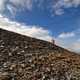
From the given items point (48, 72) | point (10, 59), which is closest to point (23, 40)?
point (10, 59)

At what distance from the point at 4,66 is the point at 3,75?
1.96m

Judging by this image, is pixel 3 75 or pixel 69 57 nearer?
pixel 3 75

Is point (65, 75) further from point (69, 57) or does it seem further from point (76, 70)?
point (69, 57)

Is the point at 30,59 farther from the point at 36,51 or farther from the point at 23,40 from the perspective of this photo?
the point at 23,40

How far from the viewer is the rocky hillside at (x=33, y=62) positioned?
16453 millimetres

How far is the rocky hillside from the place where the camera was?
16.5 metres

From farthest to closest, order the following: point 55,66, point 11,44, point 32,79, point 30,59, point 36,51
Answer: point 11,44 → point 36,51 → point 30,59 → point 55,66 → point 32,79

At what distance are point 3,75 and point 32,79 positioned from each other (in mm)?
2272

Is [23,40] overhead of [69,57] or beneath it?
overhead

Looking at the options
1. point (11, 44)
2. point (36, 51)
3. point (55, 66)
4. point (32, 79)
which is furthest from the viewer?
point (11, 44)

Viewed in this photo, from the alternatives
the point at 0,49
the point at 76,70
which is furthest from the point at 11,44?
the point at 76,70

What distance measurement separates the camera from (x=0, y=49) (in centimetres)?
2209

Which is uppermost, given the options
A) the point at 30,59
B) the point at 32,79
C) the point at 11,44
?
the point at 11,44

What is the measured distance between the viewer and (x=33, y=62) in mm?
18828
